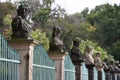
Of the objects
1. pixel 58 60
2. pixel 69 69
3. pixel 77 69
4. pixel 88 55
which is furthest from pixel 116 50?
pixel 58 60

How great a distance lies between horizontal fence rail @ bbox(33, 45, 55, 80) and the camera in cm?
1093

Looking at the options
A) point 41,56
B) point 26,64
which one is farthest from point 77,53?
point 26,64

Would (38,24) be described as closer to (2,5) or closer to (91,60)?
(2,5)

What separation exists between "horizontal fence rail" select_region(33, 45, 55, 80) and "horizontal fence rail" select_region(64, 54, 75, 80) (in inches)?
60.8

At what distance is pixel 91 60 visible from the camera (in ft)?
61.7

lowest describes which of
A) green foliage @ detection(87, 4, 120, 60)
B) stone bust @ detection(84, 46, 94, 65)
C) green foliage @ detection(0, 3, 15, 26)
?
stone bust @ detection(84, 46, 94, 65)

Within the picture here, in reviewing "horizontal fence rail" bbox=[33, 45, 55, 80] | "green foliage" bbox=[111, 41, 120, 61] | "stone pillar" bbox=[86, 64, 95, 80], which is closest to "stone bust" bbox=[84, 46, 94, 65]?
"stone pillar" bbox=[86, 64, 95, 80]

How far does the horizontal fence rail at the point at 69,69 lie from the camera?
1439cm

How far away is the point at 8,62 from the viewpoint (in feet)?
30.6

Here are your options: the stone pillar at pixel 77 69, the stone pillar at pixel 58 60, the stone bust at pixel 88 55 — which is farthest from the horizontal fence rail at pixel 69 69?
the stone bust at pixel 88 55

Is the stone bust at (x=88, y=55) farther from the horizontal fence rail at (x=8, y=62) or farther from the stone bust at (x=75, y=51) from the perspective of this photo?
the horizontal fence rail at (x=8, y=62)

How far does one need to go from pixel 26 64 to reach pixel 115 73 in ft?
53.4

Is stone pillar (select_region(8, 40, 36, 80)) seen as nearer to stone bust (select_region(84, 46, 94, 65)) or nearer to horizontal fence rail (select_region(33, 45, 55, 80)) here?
horizontal fence rail (select_region(33, 45, 55, 80))

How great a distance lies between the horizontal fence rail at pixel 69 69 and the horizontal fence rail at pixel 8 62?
4.56m
